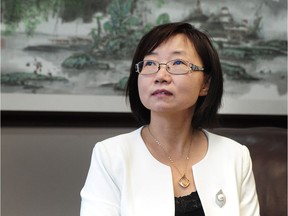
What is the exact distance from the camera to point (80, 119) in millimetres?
1723

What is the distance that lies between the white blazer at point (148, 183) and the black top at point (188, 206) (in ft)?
0.06

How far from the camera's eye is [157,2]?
174cm

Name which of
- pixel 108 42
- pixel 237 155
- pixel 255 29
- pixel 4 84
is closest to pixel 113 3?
pixel 108 42

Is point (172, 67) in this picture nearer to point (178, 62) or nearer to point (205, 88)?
point (178, 62)

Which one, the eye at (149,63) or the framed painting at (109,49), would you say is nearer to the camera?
the eye at (149,63)

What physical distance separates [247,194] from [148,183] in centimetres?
35

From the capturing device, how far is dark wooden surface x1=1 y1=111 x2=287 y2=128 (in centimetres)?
165

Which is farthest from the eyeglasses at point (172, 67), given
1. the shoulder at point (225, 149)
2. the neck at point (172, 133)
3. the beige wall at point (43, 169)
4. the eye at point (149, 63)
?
the beige wall at point (43, 169)

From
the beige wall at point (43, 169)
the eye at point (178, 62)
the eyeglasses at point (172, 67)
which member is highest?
the eye at point (178, 62)

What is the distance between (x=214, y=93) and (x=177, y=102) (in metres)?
0.19

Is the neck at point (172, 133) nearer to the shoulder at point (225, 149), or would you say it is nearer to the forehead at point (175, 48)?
the shoulder at point (225, 149)

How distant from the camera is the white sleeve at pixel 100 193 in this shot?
103 centimetres

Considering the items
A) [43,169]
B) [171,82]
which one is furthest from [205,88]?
[43,169]

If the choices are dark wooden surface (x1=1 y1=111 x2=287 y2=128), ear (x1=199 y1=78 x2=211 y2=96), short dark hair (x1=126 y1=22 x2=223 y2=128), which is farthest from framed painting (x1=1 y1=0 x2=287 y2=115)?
ear (x1=199 y1=78 x2=211 y2=96)
